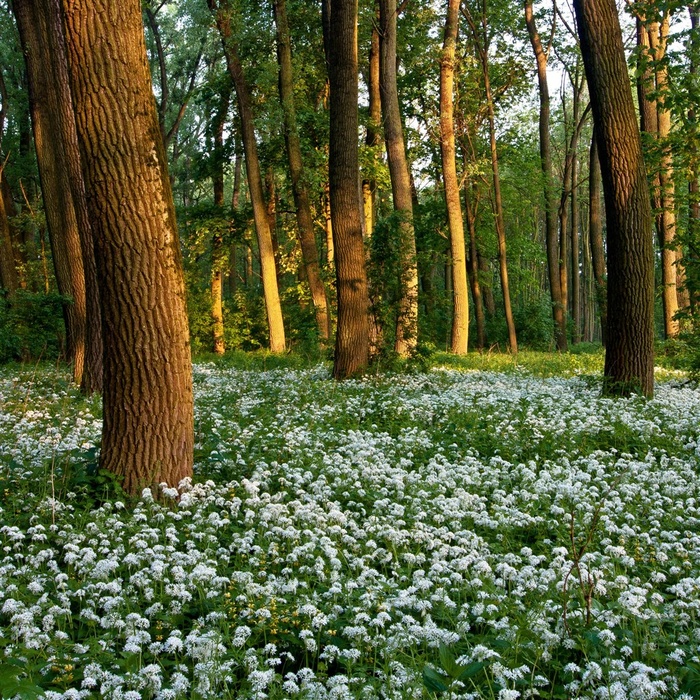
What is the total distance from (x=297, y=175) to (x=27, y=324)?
337 inches

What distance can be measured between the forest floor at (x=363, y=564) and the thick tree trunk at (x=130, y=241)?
0.43 m

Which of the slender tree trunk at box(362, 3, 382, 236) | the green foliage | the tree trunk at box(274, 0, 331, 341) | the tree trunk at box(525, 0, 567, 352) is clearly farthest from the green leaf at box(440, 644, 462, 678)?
the tree trunk at box(525, 0, 567, 352)

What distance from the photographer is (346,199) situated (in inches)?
511

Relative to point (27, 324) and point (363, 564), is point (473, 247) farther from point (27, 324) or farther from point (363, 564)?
point (363, 564)

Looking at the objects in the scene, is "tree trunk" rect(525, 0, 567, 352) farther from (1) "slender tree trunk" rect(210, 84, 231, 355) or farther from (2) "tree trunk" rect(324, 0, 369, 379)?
(2) "tree trunk" rect(324, 0, 369, 379)

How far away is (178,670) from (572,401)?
302 inches

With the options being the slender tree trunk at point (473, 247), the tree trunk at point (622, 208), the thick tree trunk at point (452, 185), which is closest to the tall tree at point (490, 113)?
the slender tree trunk at point (473, 247)

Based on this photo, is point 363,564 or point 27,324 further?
point 27,324

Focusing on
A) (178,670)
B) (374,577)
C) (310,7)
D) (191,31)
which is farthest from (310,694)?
(191,31)

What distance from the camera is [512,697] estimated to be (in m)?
2.63

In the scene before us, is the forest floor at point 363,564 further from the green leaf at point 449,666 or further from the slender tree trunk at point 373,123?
the slender tree trunk at point 373,123

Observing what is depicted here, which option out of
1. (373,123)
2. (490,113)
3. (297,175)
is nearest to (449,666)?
(297,175)

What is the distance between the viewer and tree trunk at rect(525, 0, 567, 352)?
1000 inches

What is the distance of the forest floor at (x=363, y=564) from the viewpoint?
10.1ft
